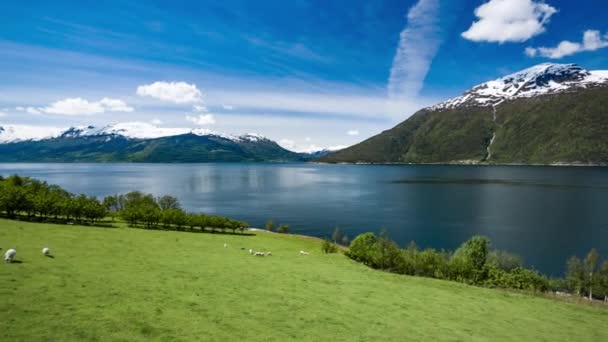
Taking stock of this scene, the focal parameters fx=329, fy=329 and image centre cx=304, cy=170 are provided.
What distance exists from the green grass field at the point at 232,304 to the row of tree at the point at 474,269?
12.5 meters

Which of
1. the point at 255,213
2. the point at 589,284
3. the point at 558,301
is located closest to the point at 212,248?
the point at 558,301

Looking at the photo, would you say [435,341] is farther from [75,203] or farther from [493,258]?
[75,203]

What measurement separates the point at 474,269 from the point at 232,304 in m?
45.6

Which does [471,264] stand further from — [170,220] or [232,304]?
[170,220]

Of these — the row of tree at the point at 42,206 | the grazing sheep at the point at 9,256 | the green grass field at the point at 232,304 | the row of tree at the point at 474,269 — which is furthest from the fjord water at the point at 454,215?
the grazing sheep at the point at 9,256

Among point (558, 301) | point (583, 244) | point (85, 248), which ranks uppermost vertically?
point (85, 248)

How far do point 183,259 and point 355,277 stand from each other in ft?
70.4

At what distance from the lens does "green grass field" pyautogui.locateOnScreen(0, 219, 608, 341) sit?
61.2 feet

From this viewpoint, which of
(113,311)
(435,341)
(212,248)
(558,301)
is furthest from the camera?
(212,248)

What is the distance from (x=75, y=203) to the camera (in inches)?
2657

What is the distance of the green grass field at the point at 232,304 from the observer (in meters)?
18.6

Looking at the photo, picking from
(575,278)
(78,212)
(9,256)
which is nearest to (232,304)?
(9,256)

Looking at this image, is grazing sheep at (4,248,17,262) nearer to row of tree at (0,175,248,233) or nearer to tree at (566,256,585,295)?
row of tree at (0,175,248,233)

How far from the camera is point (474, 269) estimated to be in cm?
5456
